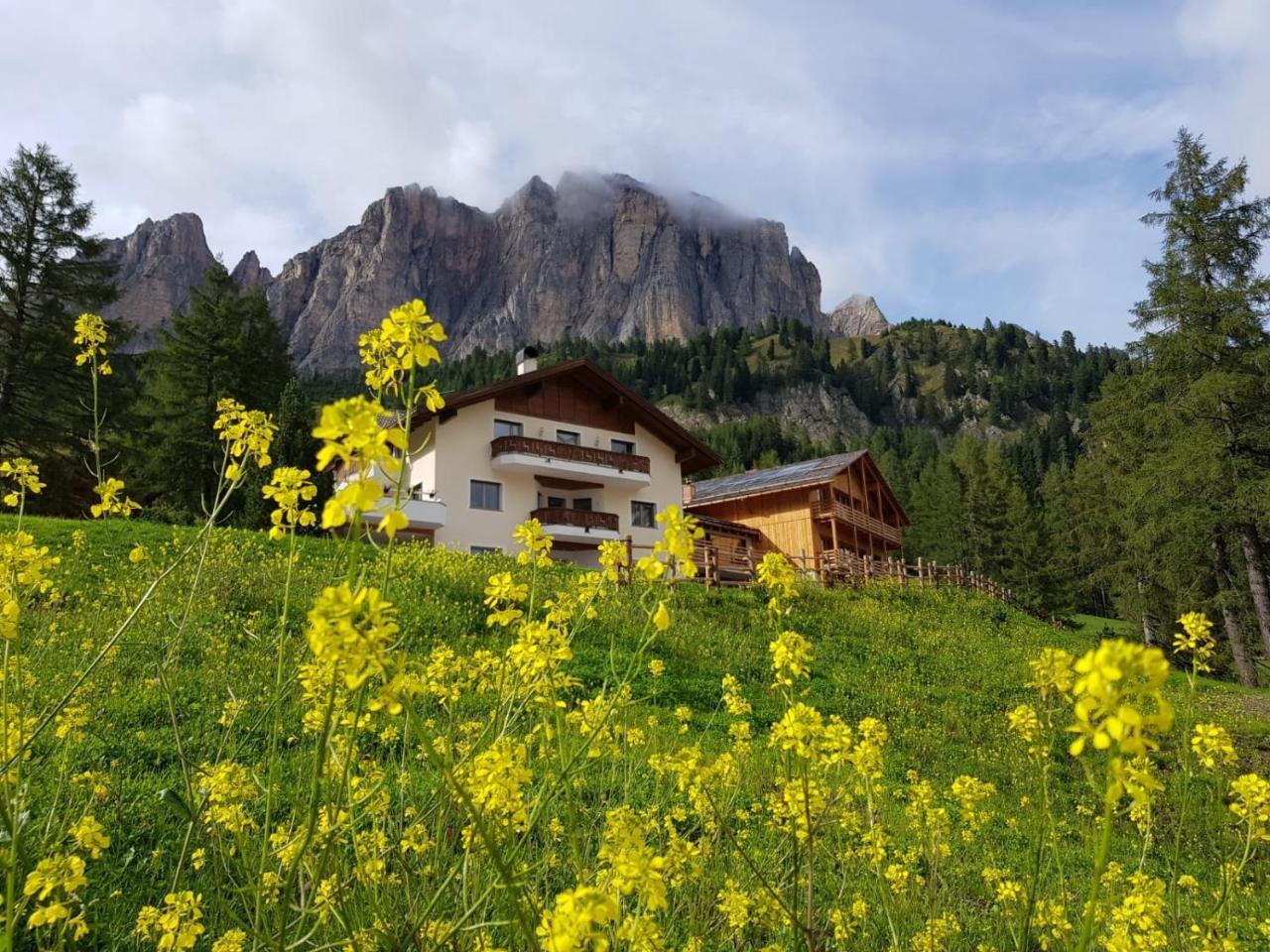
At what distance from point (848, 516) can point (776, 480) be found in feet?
11.2

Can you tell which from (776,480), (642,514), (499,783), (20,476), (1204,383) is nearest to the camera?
(499,783)

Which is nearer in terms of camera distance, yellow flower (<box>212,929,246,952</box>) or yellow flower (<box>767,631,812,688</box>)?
yellow flower (<box>212,929,246,952</box>)

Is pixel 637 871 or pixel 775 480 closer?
pixel 637 871

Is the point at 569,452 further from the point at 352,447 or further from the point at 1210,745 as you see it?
the point at 352,447

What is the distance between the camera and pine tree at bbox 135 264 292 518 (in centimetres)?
2767

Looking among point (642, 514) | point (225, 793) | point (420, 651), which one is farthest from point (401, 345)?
point (642, 514)

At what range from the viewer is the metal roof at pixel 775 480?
1251 inches

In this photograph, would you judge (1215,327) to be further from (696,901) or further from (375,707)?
(375,707)

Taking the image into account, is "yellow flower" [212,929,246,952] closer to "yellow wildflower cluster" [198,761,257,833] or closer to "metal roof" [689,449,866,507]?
"yellow wildflower cluster" [198,761,257,833]

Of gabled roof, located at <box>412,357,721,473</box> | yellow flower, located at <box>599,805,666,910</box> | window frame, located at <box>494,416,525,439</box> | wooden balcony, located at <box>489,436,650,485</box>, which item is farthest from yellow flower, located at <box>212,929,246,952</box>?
window frame, located at <box>494,416,525,439</box>

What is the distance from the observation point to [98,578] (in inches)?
432

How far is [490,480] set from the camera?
26.4 m

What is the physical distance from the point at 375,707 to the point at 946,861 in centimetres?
608

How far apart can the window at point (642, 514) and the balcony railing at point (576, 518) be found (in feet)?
6.97
